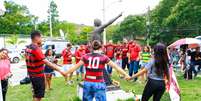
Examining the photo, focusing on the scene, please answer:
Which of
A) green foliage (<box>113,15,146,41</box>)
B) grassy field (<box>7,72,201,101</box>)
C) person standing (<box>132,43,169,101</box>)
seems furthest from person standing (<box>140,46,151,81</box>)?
green foliage (<box>113,15,146,41</box>)

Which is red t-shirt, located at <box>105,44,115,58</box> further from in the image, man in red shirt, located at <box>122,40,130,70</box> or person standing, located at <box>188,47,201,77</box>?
person standing, located at <box>188,47,201,77</box>

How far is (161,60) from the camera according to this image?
8.16m

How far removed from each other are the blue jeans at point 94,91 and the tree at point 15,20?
205 feet

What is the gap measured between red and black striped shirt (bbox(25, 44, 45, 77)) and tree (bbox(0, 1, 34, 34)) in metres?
60.8

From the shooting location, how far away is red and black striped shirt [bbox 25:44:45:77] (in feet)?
28.6

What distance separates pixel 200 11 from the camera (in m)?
47.1

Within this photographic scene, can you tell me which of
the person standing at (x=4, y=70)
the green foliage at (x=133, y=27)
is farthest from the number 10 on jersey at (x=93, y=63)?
the green foliage at (x=133, y=27)

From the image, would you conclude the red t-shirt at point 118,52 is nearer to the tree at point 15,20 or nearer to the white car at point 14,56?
the white car at point 14,56

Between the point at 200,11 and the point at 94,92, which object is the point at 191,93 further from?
the point at 200,11

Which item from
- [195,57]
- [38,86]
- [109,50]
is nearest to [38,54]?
[38,86]

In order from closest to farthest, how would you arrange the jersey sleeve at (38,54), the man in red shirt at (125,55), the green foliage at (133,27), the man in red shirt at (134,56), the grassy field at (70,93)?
1. the jersey sleeve at (38,54)
2. the grassy field at (70,93)
3. the man in red shirt at (134,56)
4. the man in red shirt at (125,55)
5. the green foliage at (133,27)

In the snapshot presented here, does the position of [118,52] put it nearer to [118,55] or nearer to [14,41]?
[118,55]

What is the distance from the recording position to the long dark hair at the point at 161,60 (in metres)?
8.17

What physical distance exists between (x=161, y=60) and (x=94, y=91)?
157cm
